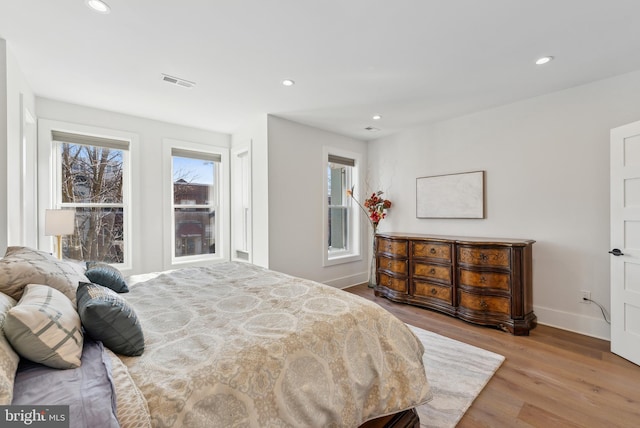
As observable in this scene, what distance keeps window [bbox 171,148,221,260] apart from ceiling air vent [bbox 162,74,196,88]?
1.49 metres

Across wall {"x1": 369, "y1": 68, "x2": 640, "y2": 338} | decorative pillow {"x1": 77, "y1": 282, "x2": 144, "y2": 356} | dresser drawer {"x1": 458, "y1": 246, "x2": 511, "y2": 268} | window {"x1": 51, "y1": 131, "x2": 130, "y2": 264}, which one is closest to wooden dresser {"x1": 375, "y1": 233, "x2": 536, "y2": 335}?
dresser drawer {"x1": 458, "y1": 246, "x2": 511, "y2": 268}

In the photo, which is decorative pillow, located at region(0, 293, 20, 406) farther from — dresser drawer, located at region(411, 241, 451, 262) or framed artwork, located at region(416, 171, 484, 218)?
framed artwork, located at region(416, 171, 484, 218)

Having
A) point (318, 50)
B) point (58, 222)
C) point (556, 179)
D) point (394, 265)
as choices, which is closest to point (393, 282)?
point (394, 265)

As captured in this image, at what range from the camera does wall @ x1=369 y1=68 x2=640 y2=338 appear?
2773mm

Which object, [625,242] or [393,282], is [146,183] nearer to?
[393,282]

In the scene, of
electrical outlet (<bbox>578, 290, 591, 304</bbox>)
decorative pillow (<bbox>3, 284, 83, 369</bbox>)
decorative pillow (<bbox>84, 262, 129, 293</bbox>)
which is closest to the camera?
decorative pillow (<bbox>3, 284, 83, 369</bbox>)

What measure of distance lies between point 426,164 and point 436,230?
99cm

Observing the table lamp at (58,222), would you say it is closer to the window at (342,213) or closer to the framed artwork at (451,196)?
the window at (342,213)

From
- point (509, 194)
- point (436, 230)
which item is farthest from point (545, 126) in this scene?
point (436, 230)

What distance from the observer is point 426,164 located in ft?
13.8

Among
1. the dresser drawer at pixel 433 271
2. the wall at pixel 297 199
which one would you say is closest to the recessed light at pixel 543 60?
the dresser drawer at pixel 433 271

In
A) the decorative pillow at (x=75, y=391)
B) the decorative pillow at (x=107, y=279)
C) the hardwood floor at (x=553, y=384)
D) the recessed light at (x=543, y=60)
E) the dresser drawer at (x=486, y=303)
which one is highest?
the recessed light at (x=543, y=60)

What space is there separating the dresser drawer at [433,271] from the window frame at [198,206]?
2.96 m

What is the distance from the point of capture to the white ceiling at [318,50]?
6.01 feet
